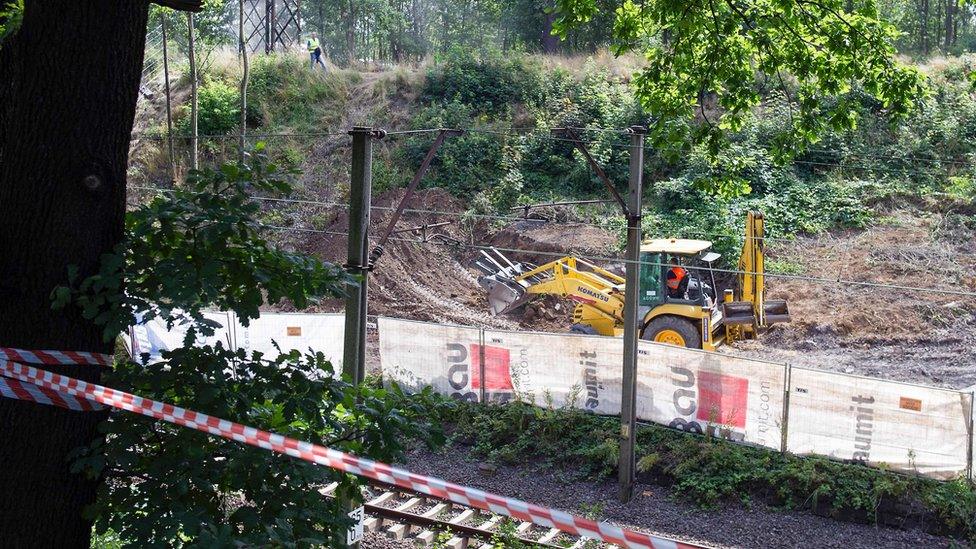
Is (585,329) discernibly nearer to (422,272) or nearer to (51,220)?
(422,272)

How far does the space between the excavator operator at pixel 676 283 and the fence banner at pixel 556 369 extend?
2.94 metres

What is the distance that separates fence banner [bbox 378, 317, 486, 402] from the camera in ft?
56.0

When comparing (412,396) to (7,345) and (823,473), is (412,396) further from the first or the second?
(823,473)

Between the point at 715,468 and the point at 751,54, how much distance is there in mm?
7421

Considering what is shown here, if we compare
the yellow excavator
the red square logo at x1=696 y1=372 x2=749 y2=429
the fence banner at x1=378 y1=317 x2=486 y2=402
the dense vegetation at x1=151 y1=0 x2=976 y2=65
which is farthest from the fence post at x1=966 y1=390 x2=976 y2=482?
the dense vegetation at x1=151 y1=0 x2=976 y2=65

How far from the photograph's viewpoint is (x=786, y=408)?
1427 centimetres

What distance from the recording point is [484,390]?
17.1m

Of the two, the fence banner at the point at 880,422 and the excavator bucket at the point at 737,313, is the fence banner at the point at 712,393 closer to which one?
the fence banner at the point at 880,422

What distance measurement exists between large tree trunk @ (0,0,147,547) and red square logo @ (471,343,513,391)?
12259 millimetres

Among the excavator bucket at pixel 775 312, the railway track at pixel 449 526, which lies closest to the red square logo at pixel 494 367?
the railway track at pixel 449 526

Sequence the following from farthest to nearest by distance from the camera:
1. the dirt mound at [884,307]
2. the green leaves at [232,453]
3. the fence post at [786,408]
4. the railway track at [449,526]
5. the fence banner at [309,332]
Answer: the dirt mound at [884,307] → the fence banner at [309,332] → the fence post at [786,408] → the railway track at [449,526] → the green leaves at [232,453]

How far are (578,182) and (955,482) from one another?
57.8 ft

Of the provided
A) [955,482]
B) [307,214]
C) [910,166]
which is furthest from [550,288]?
[910,166]

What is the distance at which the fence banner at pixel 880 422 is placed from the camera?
512 inches
